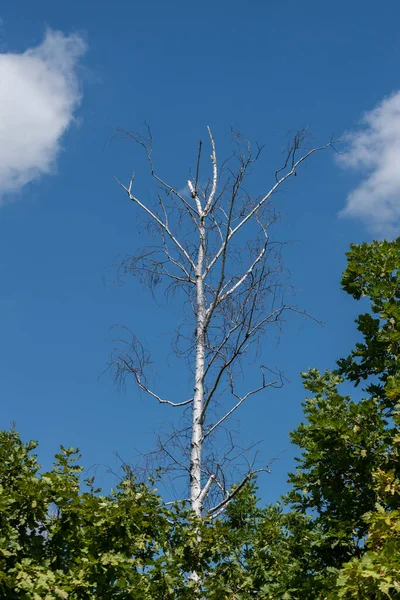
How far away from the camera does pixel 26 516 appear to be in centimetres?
715

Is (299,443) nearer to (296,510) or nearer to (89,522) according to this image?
(296,510)

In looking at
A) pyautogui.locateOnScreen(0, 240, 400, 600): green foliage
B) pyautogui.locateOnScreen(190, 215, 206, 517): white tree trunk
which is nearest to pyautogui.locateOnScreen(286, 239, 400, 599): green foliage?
pyautogui.locateOnScreen(0, 240, 400, 600): green foliage

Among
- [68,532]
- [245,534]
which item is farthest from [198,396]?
[68,532]

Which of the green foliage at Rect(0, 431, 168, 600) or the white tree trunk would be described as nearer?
the green foliage at Rect(0, 431, 168, 600)

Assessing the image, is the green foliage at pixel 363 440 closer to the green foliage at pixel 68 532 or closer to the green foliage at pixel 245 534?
the green foliage at pixel 245 534

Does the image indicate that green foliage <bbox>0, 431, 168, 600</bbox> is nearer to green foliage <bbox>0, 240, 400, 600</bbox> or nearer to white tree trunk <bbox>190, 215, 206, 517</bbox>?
green foliage <bbox>0, 240, 400, 600</bbox>

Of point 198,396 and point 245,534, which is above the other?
point 198,396

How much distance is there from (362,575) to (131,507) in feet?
8.97

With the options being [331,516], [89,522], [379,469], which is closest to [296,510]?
[331,516]

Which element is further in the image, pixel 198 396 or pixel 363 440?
pixel 198 396

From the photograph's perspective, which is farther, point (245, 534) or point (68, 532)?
point (245, 534)

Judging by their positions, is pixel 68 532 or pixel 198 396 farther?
pixel 198 396

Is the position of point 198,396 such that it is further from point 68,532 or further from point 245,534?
point 68,532

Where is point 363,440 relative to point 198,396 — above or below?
below
